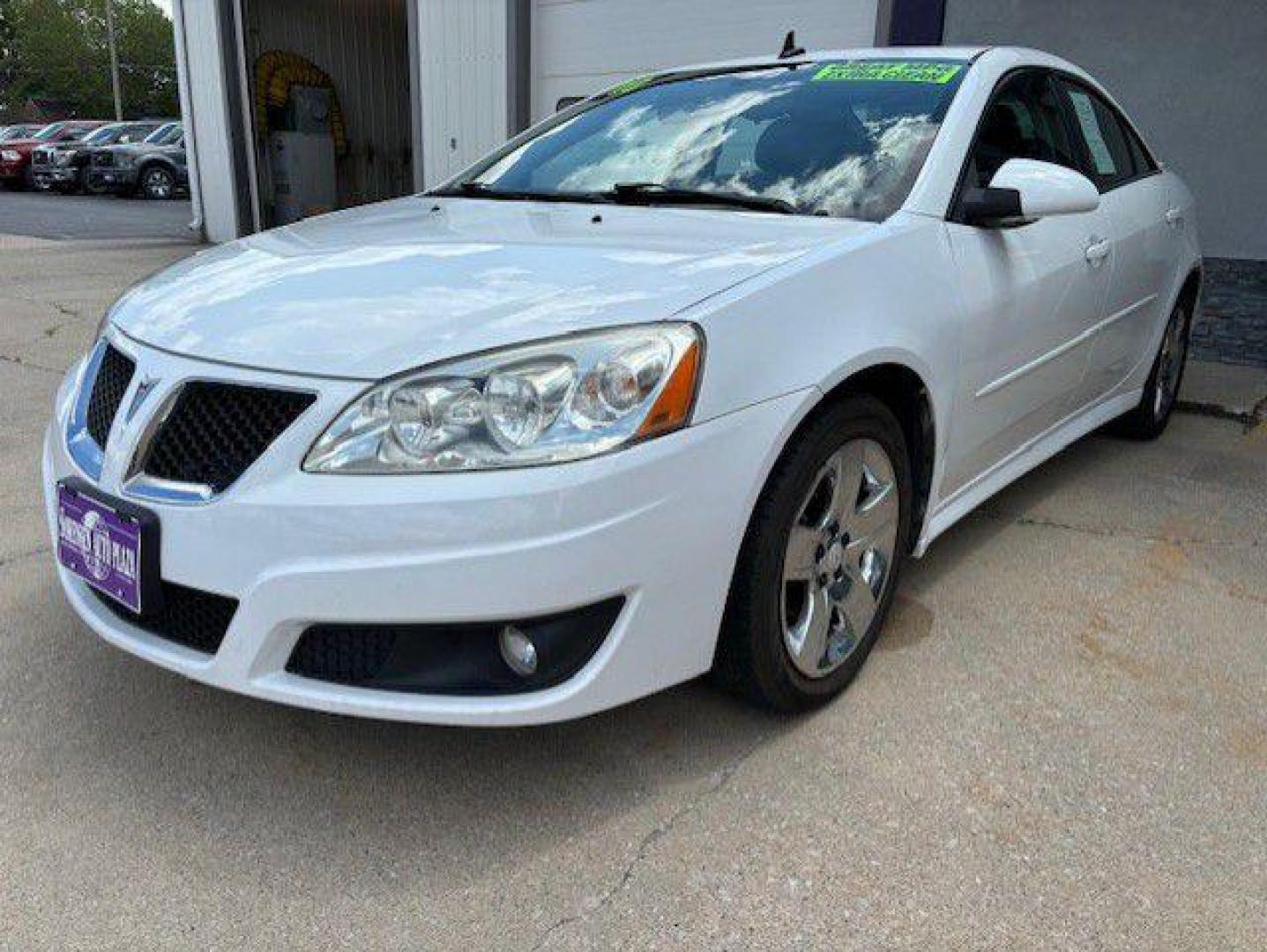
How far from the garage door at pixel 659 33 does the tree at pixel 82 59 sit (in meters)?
55.5

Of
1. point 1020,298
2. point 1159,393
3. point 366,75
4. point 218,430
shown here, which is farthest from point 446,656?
point 366,75

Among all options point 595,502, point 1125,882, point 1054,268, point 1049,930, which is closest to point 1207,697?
point 1125,882

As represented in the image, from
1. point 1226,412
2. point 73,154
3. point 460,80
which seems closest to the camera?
point 1226,412

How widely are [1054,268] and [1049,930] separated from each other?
187cm

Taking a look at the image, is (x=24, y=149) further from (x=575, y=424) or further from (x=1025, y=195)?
(x=575, y=424)

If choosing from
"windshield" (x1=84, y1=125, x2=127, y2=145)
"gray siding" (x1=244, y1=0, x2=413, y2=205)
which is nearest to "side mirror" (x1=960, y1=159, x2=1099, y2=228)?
"gray siding" (x1=244, y1=0, x2=413, y2=205)

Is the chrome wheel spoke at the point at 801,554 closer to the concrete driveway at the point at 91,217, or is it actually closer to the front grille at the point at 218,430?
the front grille at the point at 218,430

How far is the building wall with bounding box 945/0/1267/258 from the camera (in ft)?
19.1

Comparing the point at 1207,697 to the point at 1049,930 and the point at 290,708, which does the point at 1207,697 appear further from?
the point at 290,708

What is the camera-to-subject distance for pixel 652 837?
1939 mm

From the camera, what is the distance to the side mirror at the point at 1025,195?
2.55 metres

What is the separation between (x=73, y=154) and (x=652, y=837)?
24914 millimetres

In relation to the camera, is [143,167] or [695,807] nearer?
[695,807]


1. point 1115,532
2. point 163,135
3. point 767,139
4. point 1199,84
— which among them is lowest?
point 163,135
